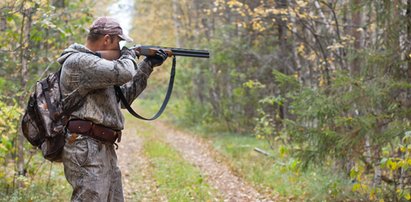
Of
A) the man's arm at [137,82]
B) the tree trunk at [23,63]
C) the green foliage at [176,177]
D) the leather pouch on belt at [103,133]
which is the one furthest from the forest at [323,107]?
the leather pouch on belt at [103,133]

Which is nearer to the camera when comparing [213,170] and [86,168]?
[86,168]

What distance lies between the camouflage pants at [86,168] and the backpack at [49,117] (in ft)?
0.32

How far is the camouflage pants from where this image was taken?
402cm

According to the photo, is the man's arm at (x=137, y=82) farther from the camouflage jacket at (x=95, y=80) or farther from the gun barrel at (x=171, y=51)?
the camouflage jacket at (x=95, y=80)

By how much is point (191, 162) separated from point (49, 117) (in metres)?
8.37

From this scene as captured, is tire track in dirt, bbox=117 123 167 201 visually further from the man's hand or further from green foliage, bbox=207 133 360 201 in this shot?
the man's hand

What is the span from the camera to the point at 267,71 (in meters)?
15.8

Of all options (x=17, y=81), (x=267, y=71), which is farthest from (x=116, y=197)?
(x=267, y=71)

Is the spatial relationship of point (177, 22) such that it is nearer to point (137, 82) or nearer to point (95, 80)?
point (137, 82)

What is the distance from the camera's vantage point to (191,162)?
1224cm

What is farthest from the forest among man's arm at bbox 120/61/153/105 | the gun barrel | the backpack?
the gun barrel

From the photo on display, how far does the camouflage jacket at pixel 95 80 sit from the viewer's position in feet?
13.0

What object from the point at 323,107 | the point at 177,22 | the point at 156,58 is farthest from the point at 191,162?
the point at 177,22

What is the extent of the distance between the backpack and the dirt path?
12.9 feet
